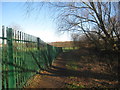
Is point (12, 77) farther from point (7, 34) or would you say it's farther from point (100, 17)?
point (100, 17)

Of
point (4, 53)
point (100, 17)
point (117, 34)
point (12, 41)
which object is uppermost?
point (100, 17)

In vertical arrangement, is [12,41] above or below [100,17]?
below

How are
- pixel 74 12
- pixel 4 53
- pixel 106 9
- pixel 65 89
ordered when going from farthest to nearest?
pixel 74 12
pixel 106 9
pixel 65 89
pixel 4 53

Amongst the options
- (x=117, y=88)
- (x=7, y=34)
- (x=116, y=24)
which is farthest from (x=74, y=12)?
(x=7, y=34)

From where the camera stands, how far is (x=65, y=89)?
13.5 feet

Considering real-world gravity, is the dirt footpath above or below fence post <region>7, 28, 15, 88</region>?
below

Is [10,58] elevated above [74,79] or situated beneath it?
elevated above

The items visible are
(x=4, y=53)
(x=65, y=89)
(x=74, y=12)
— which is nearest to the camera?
(x=4, y=53)

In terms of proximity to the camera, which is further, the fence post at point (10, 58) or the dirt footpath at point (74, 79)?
the dirt footpath at point (74, 79)

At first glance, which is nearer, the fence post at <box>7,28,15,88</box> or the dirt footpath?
the fence post at <box>7,28,15,88</box>

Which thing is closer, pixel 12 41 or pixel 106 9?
pixel 12 41

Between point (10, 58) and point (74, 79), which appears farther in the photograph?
point (74, 79)

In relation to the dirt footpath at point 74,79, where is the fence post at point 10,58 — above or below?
above

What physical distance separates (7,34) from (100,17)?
725 cm
